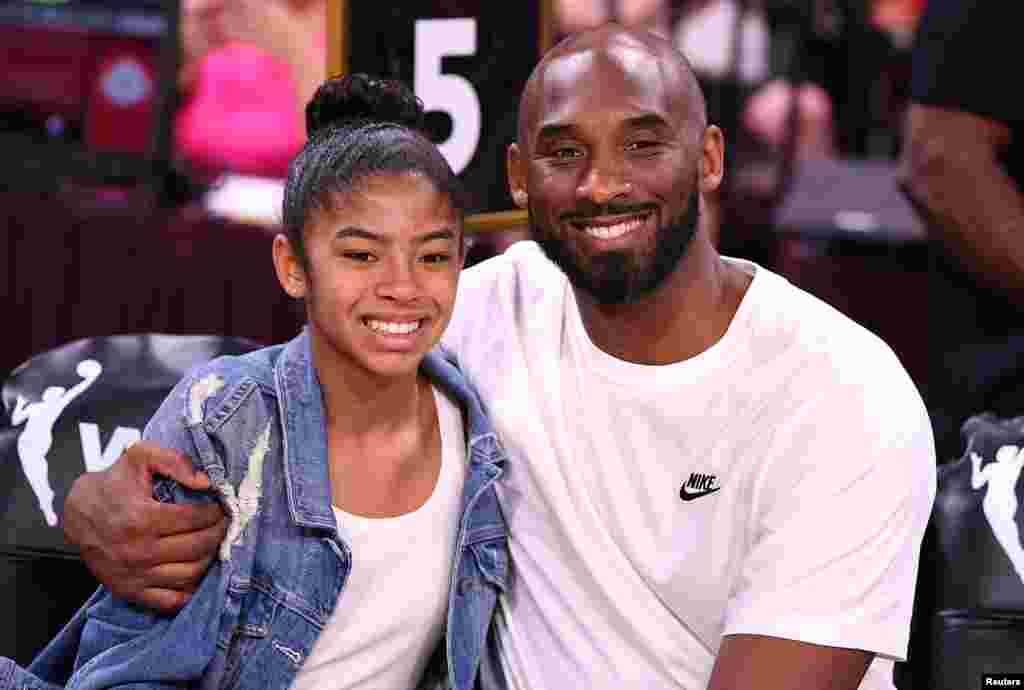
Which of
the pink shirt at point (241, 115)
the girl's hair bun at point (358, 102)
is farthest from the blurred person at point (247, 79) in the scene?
the girl's hair bun at point (358, 102)

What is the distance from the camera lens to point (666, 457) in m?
2.45

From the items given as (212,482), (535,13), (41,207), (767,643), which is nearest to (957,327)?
(535,13)

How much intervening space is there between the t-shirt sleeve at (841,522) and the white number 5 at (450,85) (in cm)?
96

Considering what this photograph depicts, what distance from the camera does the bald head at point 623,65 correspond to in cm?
246

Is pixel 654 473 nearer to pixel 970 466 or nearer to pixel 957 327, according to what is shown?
pixel 970 466

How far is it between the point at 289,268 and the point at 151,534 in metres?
0.45

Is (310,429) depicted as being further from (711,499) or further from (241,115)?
(241,115)

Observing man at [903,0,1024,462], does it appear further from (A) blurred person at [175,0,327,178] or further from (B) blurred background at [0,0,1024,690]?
(A) blurred person at [175,0,327,178]

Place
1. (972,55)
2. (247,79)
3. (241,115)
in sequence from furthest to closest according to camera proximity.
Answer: (247,79), (241,115), (972,55)

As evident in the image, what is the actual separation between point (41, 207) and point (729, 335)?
316 centimetres

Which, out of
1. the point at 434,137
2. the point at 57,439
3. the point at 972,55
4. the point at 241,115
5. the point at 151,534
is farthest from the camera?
the point at 241,115

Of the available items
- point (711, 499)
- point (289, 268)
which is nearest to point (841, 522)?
point (711, 499)

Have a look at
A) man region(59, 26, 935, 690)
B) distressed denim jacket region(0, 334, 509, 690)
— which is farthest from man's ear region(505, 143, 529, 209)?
distressed denim jacket region(0, 334, 509, 690)

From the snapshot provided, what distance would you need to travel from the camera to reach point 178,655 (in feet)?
7.54
